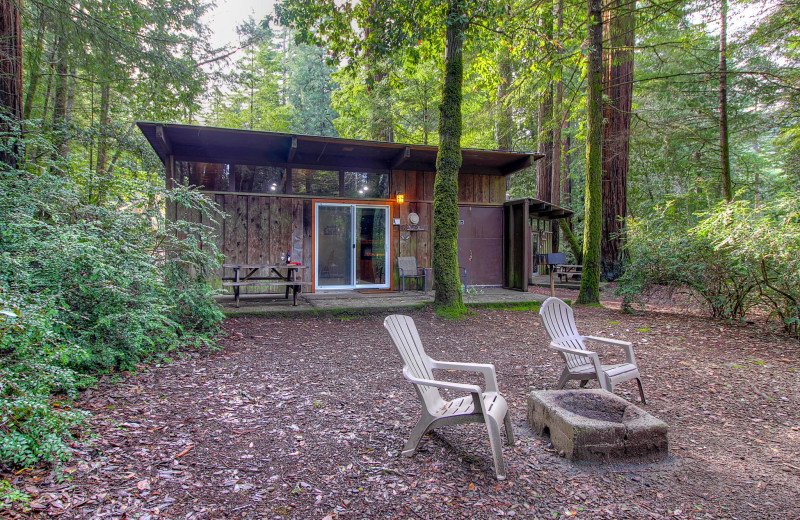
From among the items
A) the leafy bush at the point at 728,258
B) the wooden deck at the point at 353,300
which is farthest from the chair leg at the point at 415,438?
the leafy bush at the point at 728,258

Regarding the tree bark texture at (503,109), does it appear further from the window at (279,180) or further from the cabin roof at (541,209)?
the window at (279,180)

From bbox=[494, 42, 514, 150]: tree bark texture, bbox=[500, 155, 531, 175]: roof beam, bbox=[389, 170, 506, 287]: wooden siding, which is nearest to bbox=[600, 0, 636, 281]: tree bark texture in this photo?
bbox=[494, 42, 514, 150]: tree bark texture

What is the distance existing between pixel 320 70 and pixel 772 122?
19.3m

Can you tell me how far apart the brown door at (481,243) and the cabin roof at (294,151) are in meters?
1.16

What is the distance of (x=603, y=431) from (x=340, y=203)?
7322 mm

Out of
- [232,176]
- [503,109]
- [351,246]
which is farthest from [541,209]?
[232,176]

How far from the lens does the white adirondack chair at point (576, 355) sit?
3.03 m

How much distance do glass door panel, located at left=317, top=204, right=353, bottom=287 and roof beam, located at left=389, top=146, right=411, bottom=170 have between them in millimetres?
1357

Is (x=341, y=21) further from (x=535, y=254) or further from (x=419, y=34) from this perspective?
(x=535, y=254)

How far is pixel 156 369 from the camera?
147 inches

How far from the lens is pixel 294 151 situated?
787 centimetres

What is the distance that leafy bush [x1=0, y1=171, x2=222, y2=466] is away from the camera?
216 centimetres

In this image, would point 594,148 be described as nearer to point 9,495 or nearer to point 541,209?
point 541,209

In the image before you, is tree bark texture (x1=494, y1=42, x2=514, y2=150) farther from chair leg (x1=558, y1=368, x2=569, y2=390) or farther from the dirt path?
the dirt path
